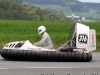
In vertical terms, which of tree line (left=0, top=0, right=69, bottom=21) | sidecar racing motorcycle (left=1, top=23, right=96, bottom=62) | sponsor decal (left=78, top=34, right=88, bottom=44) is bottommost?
→ tree line (left=0, top=0, right=69, bottom=21)

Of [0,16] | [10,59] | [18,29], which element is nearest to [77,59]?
[10,59]

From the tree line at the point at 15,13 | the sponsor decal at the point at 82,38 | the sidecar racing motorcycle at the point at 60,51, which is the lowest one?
the tree line at the point at 15,13

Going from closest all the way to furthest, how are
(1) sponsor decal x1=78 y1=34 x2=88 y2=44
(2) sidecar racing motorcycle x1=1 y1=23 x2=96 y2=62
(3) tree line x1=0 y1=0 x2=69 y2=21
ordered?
(2) sidecar racing motorcycle x1=1 y1=23 x2=96 y2=62 < (1) sponsor decal x1=78 y1=34 x2=88 y2=44 < (3) tree line x1=0 y1=0 x2=69 y2=21

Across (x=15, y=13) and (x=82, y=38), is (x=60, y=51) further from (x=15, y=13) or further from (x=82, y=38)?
(x=15, y=13)

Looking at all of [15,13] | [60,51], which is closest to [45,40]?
[60,51]

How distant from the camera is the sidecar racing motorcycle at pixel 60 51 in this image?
11492mm

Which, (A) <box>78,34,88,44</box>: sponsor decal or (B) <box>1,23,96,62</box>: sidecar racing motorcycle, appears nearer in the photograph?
(B) <box>1,23,96,62</box>: sidecar racing motorcycle

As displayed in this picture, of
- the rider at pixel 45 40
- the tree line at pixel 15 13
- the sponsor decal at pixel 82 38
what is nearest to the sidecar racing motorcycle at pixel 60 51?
the sponsor decal at pixel 82 38

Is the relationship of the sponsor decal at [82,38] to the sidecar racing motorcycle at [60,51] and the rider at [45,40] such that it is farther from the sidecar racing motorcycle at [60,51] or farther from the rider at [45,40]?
the rider at [45,40]

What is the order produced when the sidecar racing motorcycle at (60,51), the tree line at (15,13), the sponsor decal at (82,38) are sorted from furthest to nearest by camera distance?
1. the tree line at (15,13)
2. the sponsor decal at (82,38)
3. the sidecar racing motorcycle at (60,51)

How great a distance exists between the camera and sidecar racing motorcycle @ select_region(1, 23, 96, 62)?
1149cm

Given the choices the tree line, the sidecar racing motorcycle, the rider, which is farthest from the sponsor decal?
the tree line

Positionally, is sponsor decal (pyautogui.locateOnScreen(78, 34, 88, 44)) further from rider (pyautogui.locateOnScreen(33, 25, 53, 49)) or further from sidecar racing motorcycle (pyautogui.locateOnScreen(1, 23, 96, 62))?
rider (pyautogui.locateOnScreen(33, 25, 53, 49))

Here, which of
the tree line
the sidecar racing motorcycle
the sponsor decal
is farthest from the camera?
the tree line
